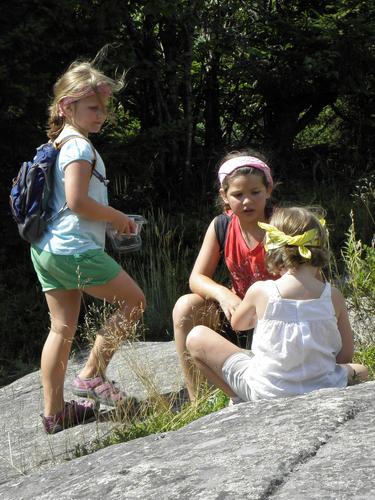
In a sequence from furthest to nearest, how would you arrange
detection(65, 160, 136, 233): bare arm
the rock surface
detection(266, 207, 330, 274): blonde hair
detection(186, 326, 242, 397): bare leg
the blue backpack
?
the blue backpack < detection(65, 160, 136, 233): bare arm < detection(186, 326, 242, 397): bare leg < detection(266, 207, 330, 274): blonde hair < the rock surface

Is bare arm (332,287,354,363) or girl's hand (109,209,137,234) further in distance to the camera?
girl's hand (109,209,137,234)

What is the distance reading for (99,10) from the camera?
709cm

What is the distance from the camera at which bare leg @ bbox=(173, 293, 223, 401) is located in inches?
162

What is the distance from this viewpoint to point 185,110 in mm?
8375

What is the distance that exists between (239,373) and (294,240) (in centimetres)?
59

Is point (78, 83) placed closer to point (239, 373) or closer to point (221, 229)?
point (221, 229)

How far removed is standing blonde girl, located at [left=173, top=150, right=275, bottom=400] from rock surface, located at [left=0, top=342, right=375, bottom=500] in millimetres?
1028

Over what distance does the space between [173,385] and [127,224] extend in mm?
931

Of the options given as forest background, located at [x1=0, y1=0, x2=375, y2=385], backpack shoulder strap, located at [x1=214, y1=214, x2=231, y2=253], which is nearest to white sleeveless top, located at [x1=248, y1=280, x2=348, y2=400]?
backpack shoulder strap, located at [x1=214, y1=214, x2=231, y2=253]

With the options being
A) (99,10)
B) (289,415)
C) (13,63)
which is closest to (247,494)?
(289,415)

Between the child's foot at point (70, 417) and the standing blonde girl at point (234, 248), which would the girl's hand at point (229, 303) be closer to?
the standing blonde girl at point (234, 248)

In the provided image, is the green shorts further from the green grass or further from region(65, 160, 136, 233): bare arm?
the green grass

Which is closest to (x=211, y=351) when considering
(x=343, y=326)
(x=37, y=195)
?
(x=343, y=326)

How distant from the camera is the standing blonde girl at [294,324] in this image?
3385 mm
